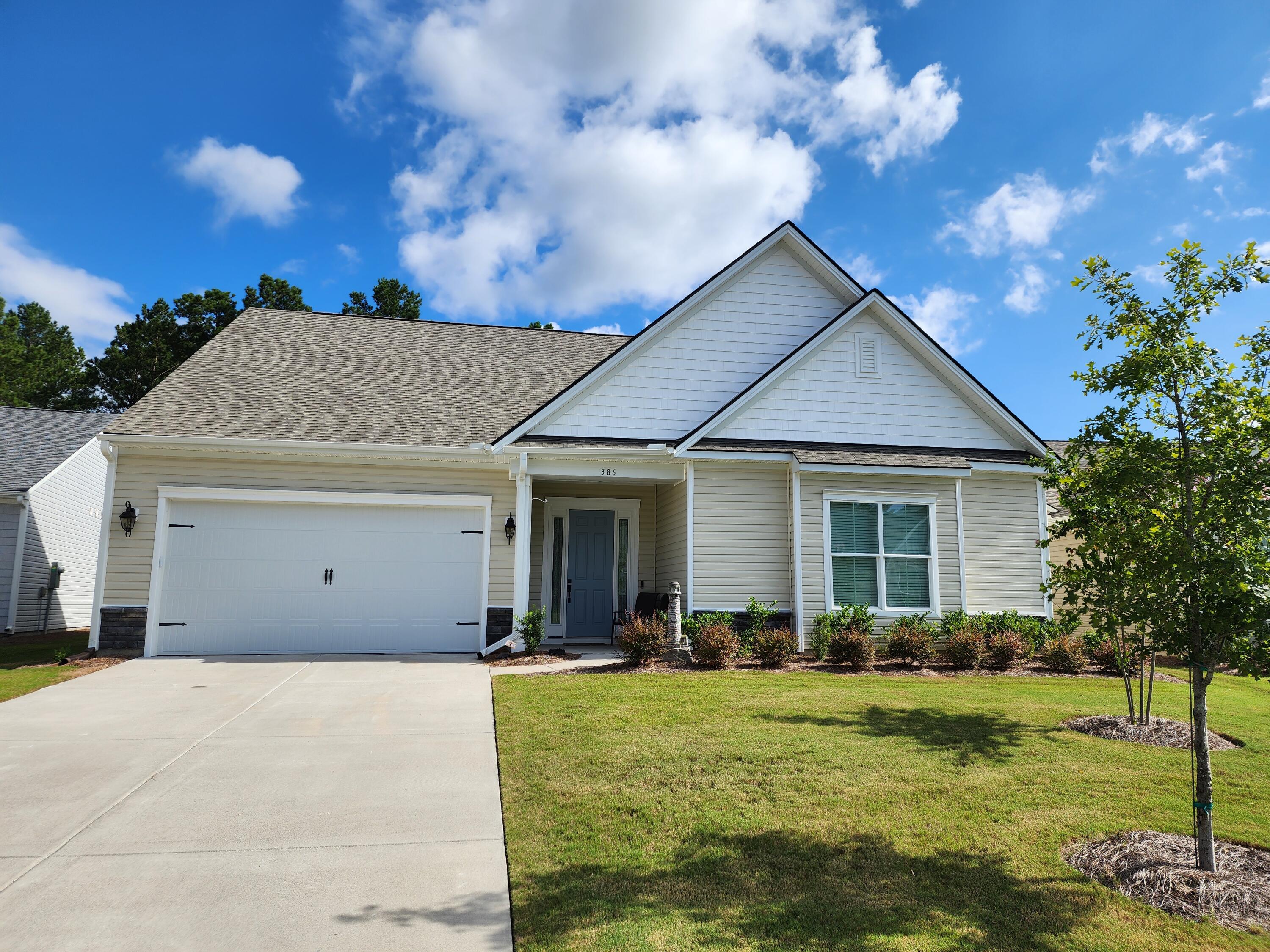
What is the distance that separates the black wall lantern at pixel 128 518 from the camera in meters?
11.1

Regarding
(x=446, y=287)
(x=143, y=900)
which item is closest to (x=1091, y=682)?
(x=143, y=900)

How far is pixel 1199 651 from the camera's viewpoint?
4.15 meters

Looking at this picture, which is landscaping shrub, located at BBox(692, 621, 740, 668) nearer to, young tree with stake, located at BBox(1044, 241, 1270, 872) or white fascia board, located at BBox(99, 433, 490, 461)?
white fascia board, located at BBox(99, 433, 490, 461)

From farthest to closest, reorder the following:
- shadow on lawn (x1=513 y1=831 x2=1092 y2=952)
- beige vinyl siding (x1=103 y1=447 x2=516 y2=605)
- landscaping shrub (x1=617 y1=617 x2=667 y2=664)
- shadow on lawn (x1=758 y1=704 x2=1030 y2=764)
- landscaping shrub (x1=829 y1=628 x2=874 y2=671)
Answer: beige vinyl siding (x1=103 y1=447 x2=516 y2=605), landscaping shrub (x1=829 y1=628 x2=874 y2=671), landscaping shrub (x1=617 y1=617 x2=667 y2=664), shadow on lawn (x1=758 y1=704 x2=1030 y2=764), shadow on lawn (x1=513 y1=831 x2=1092 y2=952)

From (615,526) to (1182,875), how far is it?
11026 mm

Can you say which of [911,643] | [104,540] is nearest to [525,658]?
[911,643]

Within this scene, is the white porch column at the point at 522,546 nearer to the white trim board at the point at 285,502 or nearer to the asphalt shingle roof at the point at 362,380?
the white trim board at the point at 285,502

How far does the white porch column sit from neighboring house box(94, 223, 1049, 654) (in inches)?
1.6

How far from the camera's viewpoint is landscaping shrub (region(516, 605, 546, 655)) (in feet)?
37.3

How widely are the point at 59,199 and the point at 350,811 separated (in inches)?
833

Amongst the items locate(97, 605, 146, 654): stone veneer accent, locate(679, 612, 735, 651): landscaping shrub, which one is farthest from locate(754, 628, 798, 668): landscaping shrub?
locate(97, 605, 146, 654): stone veneer accent

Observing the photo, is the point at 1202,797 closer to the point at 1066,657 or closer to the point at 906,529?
the point at 1066,657

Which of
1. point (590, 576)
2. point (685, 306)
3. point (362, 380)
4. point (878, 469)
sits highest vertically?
point (685, 306)

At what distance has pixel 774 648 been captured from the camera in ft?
34.2
